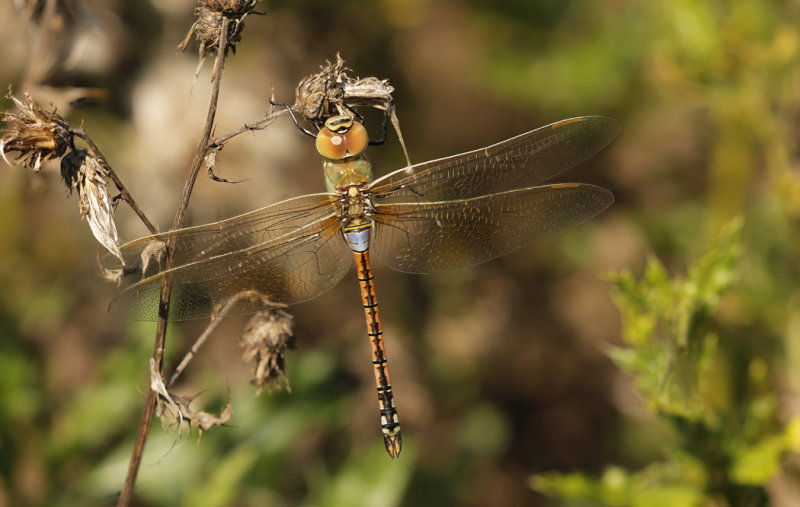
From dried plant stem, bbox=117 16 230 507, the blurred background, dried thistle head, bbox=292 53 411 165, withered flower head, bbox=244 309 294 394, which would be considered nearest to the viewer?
dried plant stem, bbox=117 16 230 507

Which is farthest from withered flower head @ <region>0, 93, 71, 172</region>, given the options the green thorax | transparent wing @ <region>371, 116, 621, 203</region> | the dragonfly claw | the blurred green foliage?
the blurred green foliage

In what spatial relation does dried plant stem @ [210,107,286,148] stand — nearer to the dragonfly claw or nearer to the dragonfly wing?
the dragonfly wing

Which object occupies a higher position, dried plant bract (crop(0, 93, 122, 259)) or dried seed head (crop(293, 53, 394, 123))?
dried seed head (crop(293, 53, 394, 123))

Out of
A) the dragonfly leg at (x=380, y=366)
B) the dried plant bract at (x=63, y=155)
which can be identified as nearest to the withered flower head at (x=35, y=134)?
the dried plant bract at (x=63, y=155)

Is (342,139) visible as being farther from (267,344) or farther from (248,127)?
(267,344)

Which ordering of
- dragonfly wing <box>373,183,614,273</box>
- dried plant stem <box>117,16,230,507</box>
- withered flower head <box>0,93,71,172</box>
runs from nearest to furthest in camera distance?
withered flower head <box>0,93,71,172</box>
dried plant stem <box>117,16,230,507</box>
dragonfly wing <box>373,183,614,273</box>

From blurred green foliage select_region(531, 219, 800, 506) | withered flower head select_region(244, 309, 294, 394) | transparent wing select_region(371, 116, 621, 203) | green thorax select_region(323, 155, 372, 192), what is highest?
green thorax select_region(323, 155, 372, 192)

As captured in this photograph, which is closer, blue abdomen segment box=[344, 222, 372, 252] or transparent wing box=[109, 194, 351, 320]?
transparent wing box=[109, 194, 351, 320]
